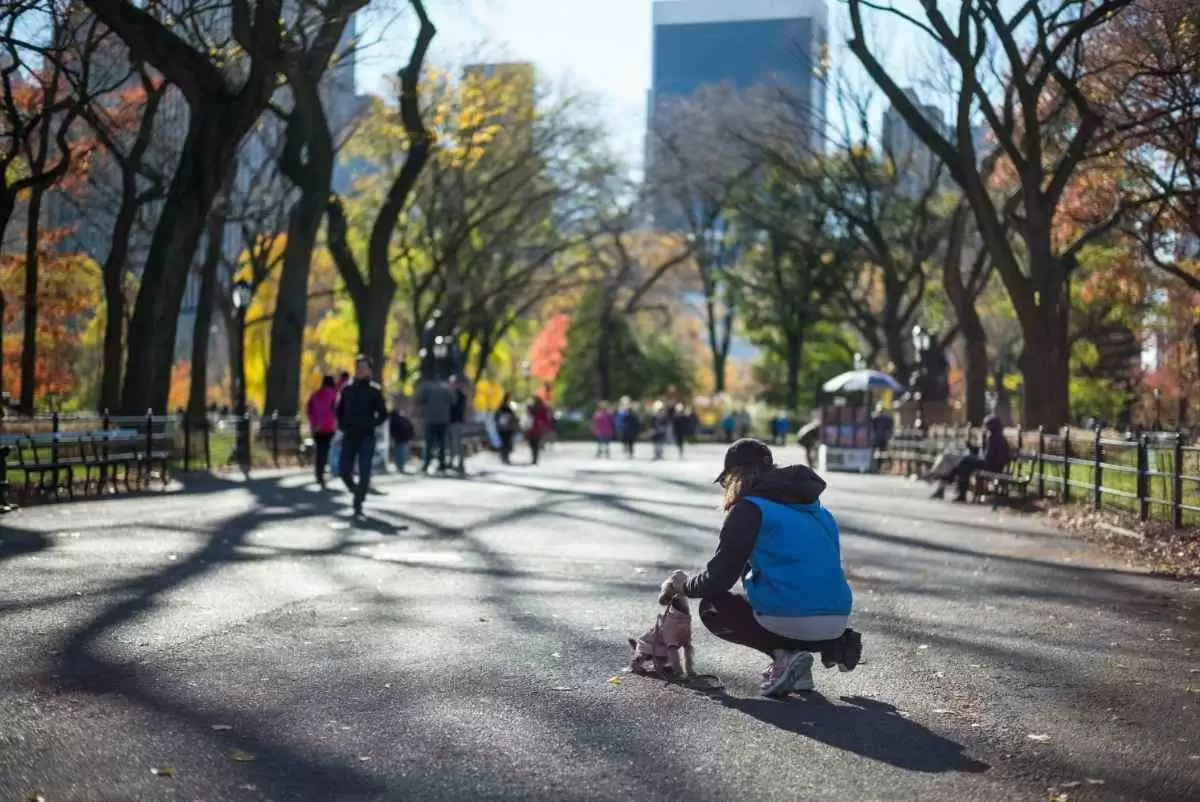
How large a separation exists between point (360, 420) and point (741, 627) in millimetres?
11458

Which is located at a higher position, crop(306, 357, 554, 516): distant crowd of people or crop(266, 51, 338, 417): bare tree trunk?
crop(266, 51, 338, 417): bare tree trunk

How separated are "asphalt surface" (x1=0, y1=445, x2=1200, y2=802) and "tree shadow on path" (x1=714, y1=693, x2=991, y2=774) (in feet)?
→ 0.07

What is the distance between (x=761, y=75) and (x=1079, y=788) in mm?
42341

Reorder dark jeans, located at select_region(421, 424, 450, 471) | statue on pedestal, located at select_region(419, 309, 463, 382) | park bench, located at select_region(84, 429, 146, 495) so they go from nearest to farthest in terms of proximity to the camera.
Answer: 1. park bench, located at select_region(84, 429, 146, 495)
2. dark jeans, located at select_region(421, 424, 450, 471)
3. statue on pedestal, located at select_region(419, 309, 463, 382)

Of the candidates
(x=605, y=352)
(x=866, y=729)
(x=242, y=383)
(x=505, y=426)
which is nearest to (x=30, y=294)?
(x=242, y=383)

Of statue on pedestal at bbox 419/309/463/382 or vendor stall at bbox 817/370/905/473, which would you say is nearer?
vendor stall at bbox 817/370/905/473

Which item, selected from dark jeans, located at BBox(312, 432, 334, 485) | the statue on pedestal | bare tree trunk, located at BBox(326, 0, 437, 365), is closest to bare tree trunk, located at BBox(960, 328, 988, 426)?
bare tree trunk, located at BBox(326, 0, 437, 365)

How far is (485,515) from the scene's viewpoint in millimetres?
19766

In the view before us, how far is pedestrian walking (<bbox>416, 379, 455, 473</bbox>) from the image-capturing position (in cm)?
3000

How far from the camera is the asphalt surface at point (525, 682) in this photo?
5.92 meters

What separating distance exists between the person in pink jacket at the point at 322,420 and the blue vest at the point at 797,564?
18688 millimetres

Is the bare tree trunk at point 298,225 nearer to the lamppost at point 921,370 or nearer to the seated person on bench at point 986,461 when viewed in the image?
the seated person on bench at point 986,461

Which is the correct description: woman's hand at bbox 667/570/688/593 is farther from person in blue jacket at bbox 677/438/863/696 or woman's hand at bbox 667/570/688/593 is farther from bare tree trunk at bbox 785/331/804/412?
bare tree trunk at bbox 785/331/804/412

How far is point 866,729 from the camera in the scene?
6.89 meters
